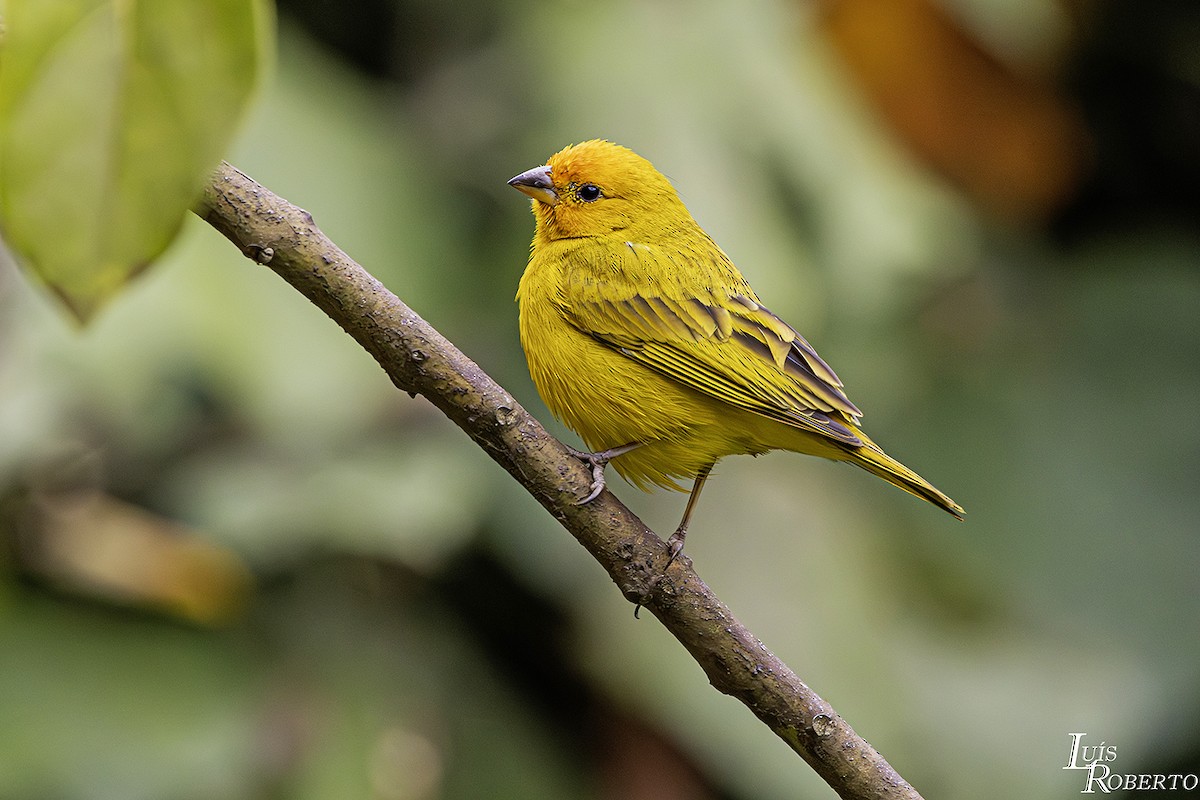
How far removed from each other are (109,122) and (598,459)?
66.0 inches

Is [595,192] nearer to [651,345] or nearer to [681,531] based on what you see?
[651,345]

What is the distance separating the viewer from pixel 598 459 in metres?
2.44

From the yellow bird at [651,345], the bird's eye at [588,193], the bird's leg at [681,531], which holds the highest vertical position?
the bird's eye at [588,193]

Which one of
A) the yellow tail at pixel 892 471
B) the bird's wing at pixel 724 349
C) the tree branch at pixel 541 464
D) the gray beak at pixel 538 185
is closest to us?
the tree branch at pixel 541 464

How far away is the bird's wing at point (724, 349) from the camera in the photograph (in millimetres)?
2486

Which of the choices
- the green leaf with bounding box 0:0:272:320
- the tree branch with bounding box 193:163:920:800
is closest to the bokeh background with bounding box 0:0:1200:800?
the tree branch with bounding box 193:163:920:800

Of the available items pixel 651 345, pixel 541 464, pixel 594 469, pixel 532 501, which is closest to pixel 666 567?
pixel 541 464

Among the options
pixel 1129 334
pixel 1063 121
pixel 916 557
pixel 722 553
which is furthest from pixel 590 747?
pixel 1063 121

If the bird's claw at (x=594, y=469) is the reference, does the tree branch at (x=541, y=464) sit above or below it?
below

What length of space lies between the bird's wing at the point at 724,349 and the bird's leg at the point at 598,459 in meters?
0.18

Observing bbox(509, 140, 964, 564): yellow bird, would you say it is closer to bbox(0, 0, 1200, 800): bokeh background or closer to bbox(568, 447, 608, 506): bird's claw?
bbox(568, 447, 608, 506): bird's claw

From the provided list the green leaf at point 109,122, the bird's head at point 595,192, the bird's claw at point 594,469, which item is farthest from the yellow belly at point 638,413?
the green leaf at point 109,122

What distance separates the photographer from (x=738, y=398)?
2482 mm

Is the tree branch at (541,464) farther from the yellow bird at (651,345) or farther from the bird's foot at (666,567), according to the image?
the yellow bird at (651,345)
